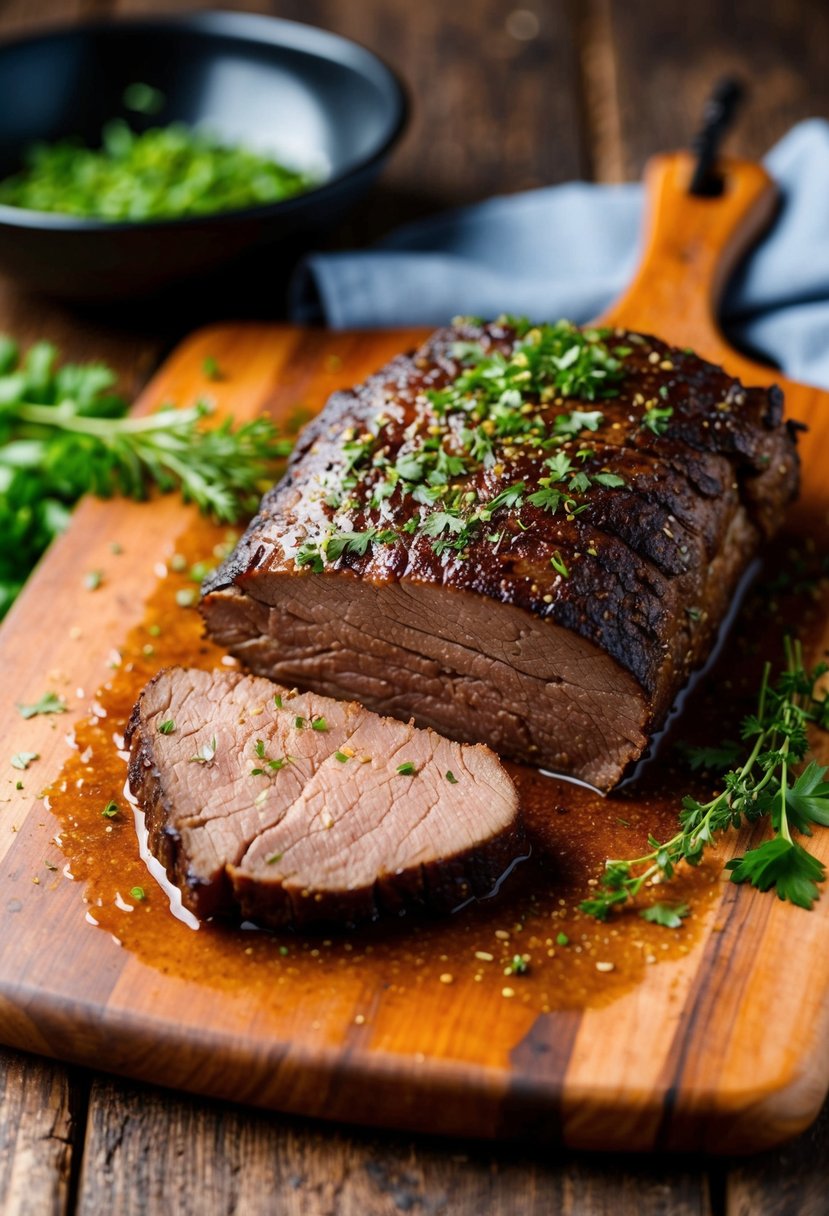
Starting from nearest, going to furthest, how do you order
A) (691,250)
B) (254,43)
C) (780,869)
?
1. (780,869)
2. (691,250)
3. (254,43)

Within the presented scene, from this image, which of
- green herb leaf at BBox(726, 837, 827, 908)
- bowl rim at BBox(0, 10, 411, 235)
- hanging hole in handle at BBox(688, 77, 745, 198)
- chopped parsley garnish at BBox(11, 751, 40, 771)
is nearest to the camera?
green herb leaf at BBox(726, 837, 827, 908)

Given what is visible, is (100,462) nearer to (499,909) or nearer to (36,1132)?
(499,909)

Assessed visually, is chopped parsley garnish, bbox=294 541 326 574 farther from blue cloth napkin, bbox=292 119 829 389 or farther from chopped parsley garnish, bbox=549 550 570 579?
blue cloth napkin, bbox=292 119 829 389

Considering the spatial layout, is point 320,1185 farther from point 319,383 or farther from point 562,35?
point 562,35

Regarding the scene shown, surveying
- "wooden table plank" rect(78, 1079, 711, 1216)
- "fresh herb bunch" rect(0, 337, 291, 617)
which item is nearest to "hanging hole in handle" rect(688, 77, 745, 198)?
"fresh herb bunch" rect(0, 337, 291, 617)

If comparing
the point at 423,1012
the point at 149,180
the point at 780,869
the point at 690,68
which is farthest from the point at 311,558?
the point at 690,68
